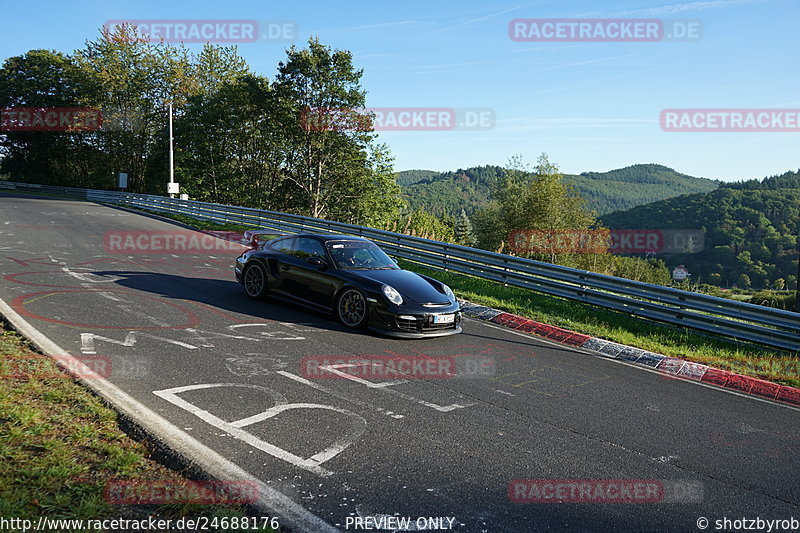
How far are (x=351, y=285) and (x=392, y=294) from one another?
732mm

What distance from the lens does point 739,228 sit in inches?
4560

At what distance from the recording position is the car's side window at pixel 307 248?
30.7 ft

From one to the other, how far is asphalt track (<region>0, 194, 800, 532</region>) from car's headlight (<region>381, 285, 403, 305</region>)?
24.7 inches

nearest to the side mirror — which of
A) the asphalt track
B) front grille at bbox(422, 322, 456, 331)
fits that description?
the asphalt track

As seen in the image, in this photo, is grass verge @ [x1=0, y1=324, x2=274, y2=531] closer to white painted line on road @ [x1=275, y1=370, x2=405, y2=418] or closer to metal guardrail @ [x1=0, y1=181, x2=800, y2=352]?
white painted line on road @ [x1=275, y1=370, x2=405, y2=418]

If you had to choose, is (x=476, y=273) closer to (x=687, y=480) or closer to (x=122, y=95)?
(x=687, y=480)

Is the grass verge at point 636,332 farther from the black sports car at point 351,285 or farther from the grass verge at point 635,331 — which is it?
the black sports car at point 351,285

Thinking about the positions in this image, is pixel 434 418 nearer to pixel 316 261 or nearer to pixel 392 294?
pixel 392 294

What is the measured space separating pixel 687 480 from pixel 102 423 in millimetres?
4689

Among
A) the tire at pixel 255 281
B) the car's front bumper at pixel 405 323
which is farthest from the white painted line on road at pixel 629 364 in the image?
the tire at pixel 255 281

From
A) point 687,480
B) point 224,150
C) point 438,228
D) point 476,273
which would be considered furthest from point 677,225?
point 687,480

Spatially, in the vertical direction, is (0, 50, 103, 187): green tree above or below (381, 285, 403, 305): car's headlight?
above

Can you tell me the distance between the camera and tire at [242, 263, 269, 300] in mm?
9898

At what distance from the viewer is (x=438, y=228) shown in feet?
298
